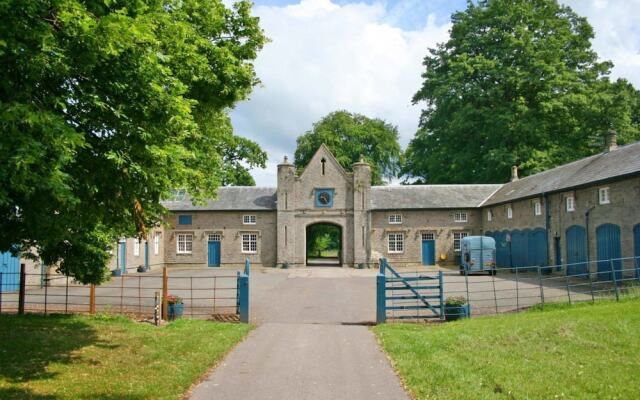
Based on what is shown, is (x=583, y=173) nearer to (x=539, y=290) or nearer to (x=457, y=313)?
(x=539, y=290)

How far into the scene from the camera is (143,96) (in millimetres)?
7750

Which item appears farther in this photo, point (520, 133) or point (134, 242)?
point (520, 133)

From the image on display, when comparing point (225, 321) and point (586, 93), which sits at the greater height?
point (586, 93)

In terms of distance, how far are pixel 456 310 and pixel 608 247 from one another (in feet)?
41.7

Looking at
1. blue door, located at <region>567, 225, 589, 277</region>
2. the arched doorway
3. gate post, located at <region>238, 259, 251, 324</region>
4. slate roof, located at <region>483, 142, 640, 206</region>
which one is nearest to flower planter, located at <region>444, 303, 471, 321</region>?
gate post, located at <region>238, 259, 251, 324</region>

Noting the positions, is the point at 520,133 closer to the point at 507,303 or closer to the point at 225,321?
the point at 507,303

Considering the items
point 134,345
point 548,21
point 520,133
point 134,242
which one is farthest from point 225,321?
point 548,21

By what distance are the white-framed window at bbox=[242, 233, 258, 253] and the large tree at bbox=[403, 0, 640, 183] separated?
57.6ft

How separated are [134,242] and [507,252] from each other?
Result: 25685mm

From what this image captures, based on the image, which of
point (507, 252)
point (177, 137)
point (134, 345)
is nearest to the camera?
point (177, 137)

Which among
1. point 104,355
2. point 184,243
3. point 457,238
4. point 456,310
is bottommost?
point 104,355

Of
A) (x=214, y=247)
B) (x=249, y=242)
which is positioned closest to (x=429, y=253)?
(x=249, y=242)

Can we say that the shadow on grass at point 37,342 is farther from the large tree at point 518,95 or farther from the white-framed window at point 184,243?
the large tree at point 518,95

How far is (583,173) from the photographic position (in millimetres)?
27188
